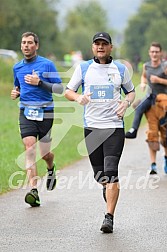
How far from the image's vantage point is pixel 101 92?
29.6ft

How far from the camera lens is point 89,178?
43.6ft

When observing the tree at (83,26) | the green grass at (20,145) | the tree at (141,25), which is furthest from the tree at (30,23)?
the tree at (141,25)

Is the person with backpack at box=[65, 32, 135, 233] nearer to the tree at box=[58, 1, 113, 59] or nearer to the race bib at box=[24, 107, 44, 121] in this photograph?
the race bib at box=[24, 107, 44, 121]

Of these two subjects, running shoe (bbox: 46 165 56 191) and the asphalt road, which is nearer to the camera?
the asphalt road

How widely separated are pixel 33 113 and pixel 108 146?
2.00m

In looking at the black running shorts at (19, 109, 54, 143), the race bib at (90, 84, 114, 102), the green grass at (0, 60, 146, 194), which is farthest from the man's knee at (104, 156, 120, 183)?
the green grass at (0, 60, 146, 194)

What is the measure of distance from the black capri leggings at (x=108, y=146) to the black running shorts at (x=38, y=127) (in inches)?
65.7

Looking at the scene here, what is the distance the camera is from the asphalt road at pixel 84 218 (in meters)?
8.06

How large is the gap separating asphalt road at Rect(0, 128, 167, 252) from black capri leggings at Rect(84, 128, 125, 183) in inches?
23.3

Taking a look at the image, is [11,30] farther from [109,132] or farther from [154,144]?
[109,132]

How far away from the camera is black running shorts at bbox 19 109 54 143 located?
424 inches

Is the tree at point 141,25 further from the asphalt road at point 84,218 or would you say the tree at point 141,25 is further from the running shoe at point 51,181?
the running shoe at point 51,181

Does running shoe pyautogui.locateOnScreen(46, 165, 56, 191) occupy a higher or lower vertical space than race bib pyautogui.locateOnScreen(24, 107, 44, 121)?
lower

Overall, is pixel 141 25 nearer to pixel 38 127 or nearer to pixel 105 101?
pixel 38 127
